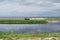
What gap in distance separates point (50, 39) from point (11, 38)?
3.96 m

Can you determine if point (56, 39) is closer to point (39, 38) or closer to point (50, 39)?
point (50, 39)

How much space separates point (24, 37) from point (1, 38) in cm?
243

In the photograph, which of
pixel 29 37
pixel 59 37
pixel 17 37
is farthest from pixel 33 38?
pixel 59 37

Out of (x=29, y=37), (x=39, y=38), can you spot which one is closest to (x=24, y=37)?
(x=29, y=37)

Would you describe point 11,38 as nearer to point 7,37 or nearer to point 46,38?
point 7,37

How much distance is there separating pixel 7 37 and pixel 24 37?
177 cm

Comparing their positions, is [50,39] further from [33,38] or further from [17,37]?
[17,37]

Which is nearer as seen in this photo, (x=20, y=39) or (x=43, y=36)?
(x=20, y=39)

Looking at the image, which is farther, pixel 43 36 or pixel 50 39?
pixel 43 36

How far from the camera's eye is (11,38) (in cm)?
1672

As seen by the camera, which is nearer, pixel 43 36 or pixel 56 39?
pixel 56 39

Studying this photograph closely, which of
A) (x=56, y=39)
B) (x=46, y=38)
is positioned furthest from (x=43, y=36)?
(x=56, y=39)

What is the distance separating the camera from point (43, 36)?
18172 mm

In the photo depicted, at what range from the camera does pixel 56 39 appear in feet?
55.3
